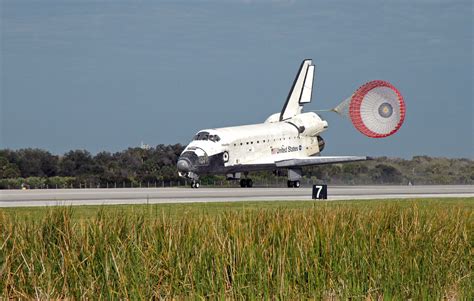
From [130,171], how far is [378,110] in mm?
41859

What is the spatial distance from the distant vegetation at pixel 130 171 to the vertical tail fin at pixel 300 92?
23.8 feet

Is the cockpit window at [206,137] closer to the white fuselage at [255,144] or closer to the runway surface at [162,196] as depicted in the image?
the white fuselage at [255,144]

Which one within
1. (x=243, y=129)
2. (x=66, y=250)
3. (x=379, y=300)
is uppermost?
(x=243, y=129)

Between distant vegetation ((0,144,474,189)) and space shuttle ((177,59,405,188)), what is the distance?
7180mm

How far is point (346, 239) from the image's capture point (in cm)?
1722

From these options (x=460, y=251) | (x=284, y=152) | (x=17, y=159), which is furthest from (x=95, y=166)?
(x=460, y=251)

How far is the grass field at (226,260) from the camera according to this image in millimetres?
15297

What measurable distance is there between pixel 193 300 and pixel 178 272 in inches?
41.8

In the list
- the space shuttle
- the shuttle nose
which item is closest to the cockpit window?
the space shuttle

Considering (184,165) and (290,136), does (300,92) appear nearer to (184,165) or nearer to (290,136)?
(290,136)

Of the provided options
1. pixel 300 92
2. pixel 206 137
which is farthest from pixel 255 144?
pixel 300 92

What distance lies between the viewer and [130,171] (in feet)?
278

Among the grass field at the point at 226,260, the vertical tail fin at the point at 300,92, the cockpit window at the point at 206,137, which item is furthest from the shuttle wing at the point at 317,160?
the grass field at the point at 226,260

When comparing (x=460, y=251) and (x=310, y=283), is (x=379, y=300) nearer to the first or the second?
(x=310, y=283)
